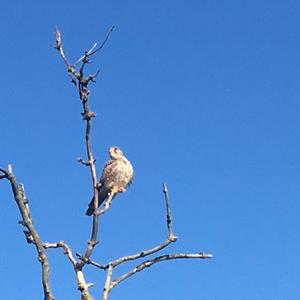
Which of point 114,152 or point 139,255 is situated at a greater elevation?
point 114,152

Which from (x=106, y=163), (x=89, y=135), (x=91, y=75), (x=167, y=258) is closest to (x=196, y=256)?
(x=167, y=258)

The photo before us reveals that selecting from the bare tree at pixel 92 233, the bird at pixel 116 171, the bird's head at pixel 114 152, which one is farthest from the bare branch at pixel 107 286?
the bird's head at pixel 114 152

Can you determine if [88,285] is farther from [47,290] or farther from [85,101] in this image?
[85,101]

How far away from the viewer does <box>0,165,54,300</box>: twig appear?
5.13 metres

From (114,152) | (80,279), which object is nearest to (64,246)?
(80,279)

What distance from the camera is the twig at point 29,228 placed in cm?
513

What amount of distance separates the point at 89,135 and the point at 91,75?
0.56m

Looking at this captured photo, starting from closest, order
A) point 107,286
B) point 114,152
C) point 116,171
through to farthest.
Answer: point 107,286
point 116,171
point 114,152

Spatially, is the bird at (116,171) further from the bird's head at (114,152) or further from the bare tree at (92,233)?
the bare tree at (92,233)

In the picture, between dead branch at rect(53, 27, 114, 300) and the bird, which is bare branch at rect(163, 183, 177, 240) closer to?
dead branch at rect(53, 27, 114, 300)

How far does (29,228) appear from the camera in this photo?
5.36 m

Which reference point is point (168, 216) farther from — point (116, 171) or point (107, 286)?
point (116, 171)

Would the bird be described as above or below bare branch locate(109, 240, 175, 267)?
above

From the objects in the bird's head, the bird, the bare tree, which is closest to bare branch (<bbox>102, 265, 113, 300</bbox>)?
the bare tree
